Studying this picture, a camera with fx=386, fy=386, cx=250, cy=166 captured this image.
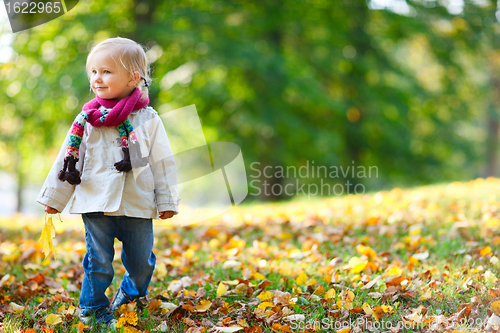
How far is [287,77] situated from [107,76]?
6192mm

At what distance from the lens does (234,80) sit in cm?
936

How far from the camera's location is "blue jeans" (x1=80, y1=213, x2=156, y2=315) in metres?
2.12

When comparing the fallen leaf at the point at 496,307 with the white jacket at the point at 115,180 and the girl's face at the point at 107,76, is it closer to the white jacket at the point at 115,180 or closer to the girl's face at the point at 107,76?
the white jacket at the point at 115,180

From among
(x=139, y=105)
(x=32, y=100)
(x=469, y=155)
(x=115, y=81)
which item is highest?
(x=32, y=100)

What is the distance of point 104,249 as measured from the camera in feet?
7.04

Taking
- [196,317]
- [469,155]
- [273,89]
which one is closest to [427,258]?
[196,317]

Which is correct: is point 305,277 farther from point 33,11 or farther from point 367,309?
point 33,11

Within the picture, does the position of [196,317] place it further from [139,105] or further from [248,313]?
[139,105]

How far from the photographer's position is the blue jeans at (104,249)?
83.4 inches

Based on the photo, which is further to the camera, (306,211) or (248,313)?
(306,211)

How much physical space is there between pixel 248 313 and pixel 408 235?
212 cm
